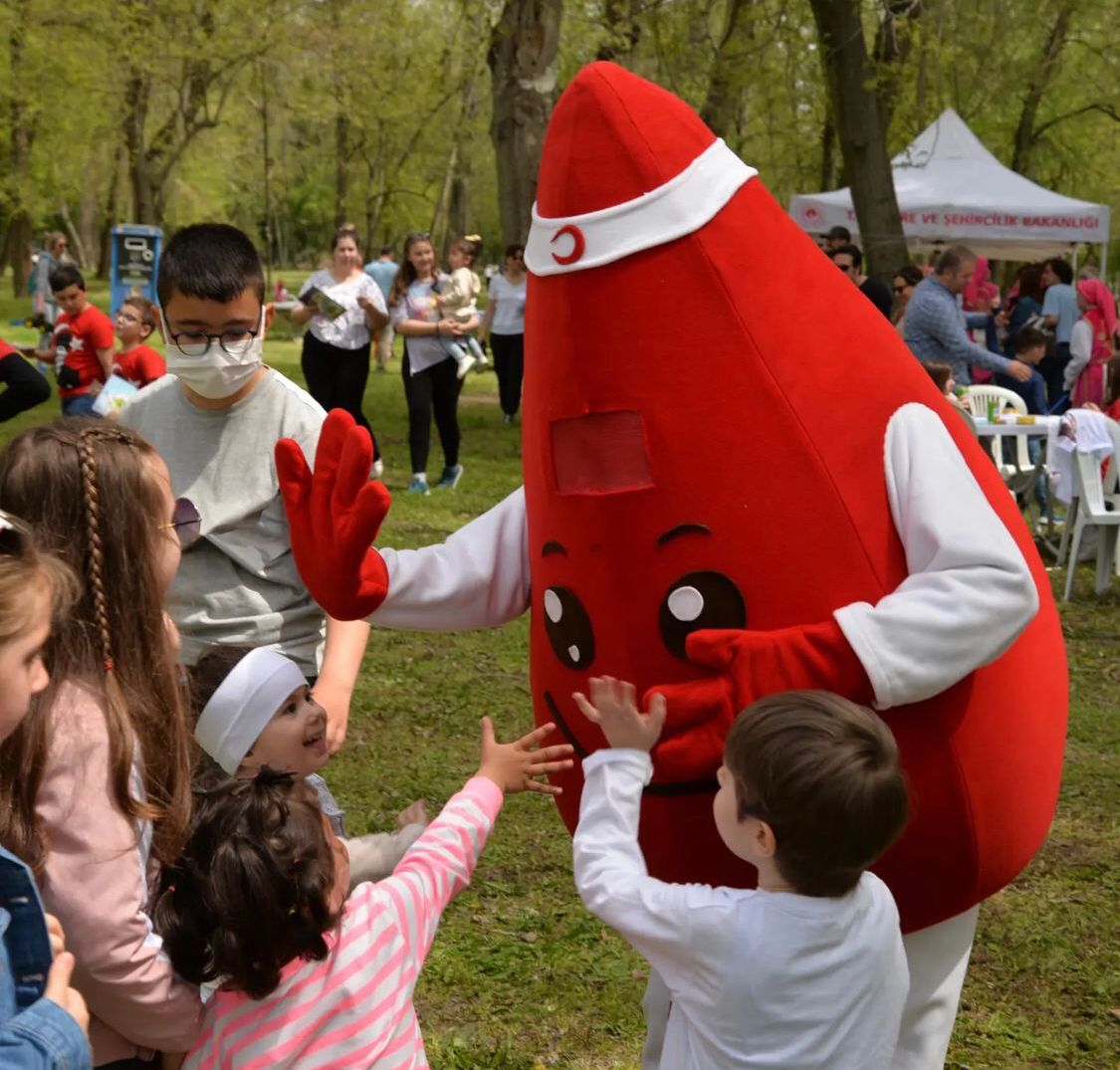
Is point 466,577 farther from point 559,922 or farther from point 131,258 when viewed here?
point 131,258

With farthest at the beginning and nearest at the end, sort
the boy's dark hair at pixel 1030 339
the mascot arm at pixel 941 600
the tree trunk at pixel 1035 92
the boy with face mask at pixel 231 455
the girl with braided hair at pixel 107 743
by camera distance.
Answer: the tree trunk at pixel 1035 92
the boy's dark hair at pixel 1030 339
the boy with face mask at pixel 231 455
the mascot arm at pixel 941 600
the girl with braided hair at pixel 107 743

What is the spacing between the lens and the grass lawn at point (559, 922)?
12.0 ft

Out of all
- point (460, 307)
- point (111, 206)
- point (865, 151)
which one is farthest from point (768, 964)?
point (111, 206)

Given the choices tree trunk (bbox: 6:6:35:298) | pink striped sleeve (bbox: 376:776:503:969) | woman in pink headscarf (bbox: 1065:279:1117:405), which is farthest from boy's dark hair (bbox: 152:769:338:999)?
tree trunk (bbox: 6:6:35:298)

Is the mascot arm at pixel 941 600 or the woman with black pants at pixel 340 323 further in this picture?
the woman with black pants at pixel 340 323

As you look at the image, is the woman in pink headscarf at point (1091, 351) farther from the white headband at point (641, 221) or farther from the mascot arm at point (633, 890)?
the mascot arm at point (633, 890)

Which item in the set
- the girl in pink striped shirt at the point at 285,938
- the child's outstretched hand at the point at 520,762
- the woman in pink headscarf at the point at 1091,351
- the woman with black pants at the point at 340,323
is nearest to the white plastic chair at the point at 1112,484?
the woman in pink headscarf at the point at 1091,351

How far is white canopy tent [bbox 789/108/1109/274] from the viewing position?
16812 mm

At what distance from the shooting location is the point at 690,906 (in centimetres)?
210

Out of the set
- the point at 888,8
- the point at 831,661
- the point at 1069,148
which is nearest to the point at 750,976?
the point at 831,661

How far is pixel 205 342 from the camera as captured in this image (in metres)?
2.99

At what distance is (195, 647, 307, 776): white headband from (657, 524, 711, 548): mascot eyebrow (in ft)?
2.30

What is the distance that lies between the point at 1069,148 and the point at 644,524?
29.2 metres

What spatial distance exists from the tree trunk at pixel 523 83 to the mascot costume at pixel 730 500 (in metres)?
9.12
